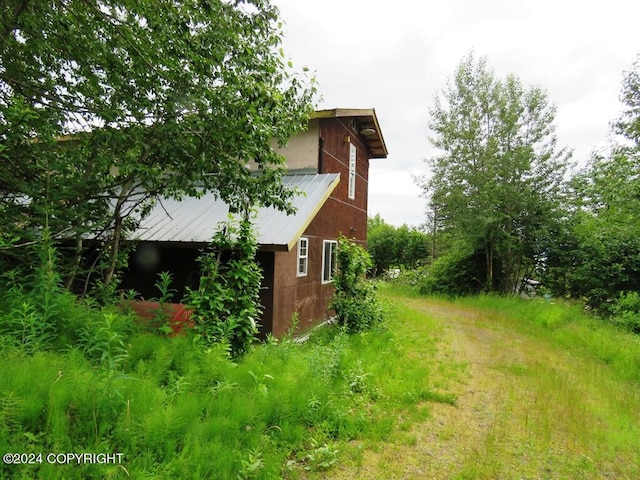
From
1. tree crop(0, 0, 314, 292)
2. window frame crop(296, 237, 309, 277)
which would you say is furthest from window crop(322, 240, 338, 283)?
tree crop(0, 0, 314, 292)

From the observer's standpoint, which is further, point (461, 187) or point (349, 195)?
point (461, 187)

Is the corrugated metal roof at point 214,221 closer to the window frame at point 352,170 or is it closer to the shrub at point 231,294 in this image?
the shrub at point 231,294

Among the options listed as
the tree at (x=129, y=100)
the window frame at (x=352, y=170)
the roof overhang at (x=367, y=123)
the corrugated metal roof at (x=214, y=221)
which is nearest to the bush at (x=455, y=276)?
the roof overhang at (x=367, y=123)

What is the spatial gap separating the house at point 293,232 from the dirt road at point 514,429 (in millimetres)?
3356

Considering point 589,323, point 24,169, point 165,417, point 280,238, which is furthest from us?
point 589,323

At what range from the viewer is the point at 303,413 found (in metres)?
3.71

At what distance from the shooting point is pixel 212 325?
4.06m

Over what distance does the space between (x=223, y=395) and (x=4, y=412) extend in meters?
1.58

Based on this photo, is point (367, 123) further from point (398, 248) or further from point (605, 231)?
point (398, 248)

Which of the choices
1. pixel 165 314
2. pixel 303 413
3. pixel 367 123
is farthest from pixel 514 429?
pixel 367 123

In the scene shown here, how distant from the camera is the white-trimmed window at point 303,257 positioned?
26.3ft

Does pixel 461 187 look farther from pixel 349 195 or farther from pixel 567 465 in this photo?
pixel 567 465

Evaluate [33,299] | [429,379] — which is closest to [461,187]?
[429,379]

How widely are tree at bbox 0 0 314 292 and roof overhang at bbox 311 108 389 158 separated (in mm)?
4170
